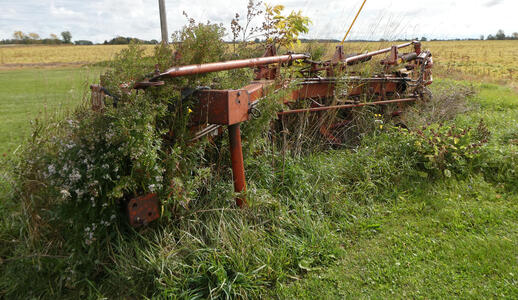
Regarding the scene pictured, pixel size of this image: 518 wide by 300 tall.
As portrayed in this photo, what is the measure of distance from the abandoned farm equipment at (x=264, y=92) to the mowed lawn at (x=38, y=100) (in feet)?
5.14

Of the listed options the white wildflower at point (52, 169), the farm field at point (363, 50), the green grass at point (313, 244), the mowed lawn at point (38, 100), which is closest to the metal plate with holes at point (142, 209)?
the green grass at point (313, 244)

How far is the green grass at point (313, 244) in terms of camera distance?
8.21 feet

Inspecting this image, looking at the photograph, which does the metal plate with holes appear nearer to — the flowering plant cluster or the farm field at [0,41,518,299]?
the farm field at [0,41,518,299]

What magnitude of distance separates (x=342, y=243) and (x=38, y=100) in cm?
932

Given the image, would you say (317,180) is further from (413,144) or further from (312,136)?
(413,144)

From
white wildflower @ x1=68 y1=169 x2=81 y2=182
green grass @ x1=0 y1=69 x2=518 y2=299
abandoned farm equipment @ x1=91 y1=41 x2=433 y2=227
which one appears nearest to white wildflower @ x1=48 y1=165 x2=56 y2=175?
white wildflower @ x1=68 y1=169 x2=81 y2=182

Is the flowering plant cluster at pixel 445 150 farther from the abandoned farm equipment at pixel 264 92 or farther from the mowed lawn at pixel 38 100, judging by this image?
the mowed lawn at pixel 38 100

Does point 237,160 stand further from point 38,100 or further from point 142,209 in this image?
point 38,100

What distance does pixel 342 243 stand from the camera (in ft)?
10.6

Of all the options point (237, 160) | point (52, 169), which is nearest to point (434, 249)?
point (237, 160)

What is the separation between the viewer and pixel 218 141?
3.41m

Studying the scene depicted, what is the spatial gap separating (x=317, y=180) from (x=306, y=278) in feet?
4.03

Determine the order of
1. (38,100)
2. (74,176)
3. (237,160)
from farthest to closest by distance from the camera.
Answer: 1. (38,100)
2. (237,160)
3. (74,176)

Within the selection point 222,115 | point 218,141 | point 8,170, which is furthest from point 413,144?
point 8,170
